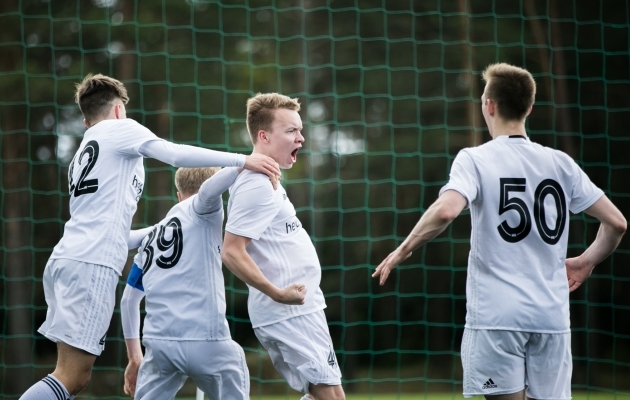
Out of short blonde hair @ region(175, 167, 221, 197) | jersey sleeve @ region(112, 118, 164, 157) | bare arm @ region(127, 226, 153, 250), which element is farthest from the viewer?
bare arm @ region(127, 226, 153, 250)

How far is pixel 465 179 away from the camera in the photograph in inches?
123

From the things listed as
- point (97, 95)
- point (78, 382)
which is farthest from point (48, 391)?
point (97, 95)

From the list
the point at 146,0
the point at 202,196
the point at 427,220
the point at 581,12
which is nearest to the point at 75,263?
the point at 202,196

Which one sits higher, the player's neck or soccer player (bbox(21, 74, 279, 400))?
the player's neck

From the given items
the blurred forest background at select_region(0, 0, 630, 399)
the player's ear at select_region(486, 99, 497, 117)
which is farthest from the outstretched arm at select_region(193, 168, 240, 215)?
the blurred forest background at select_region(0, 0, 630, 399)

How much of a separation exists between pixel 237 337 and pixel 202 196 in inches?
458

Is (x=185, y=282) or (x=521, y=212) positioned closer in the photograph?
(x=521, y=212)

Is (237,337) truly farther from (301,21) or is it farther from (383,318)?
(301,21)

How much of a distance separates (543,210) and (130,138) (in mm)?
1961

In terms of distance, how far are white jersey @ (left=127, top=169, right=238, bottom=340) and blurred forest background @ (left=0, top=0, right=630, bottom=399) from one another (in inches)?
336

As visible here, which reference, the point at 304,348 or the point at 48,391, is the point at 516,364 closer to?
the point at 304,348

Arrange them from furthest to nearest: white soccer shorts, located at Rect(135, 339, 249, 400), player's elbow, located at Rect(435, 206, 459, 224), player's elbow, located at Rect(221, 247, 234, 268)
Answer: white soccer shorts, located at Rect(135, 339, 249, 400)
player's elbow, located at Rect(221, 247, 234, 268)
player's elbow, located at Rect(435, 206, 459, 224)

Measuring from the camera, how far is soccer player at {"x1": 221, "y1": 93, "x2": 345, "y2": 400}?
3.45 m

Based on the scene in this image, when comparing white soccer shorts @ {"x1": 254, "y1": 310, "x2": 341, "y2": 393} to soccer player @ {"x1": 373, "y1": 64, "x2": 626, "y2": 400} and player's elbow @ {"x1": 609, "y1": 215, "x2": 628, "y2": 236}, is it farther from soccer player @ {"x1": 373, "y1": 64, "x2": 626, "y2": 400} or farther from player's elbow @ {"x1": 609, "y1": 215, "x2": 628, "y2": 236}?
player's elbow @ {"x1": 609, "y1": 215, "x2": 628, "y2": 236}
